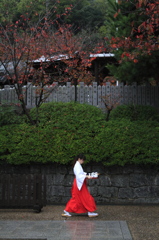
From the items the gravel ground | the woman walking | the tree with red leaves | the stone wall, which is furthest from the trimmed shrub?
the tree with red leaves

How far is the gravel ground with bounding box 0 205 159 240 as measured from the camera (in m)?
6.23

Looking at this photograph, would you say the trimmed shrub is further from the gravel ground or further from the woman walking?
the woman walking

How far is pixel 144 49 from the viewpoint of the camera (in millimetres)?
9953

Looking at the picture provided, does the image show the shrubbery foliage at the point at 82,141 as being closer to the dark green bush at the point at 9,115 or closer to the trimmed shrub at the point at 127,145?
the trimmed shrub at the point at 127,145

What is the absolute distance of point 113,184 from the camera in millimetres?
9680

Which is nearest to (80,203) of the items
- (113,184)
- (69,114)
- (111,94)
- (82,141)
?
(113,184)

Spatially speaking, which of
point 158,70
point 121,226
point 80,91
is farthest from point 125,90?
point 121,226

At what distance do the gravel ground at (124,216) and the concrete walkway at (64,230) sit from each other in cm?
29

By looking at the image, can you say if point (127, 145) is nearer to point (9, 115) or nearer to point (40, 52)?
point (9, 115)

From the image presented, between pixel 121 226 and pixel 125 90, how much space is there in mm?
9852

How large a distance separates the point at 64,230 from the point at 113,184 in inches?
145

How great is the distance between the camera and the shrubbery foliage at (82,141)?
9.62 metres

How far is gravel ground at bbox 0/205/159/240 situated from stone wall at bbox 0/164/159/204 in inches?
17.1

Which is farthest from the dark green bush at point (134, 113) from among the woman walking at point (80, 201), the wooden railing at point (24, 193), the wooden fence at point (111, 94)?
the woman walking at point (80, 201)
